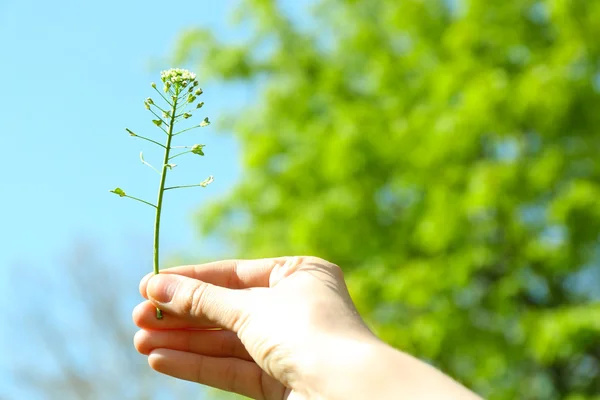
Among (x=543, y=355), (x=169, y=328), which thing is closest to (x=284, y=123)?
(x=543, y=355)

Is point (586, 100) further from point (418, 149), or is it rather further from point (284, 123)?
point (284, 123)

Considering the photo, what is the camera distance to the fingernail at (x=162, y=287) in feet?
5.54

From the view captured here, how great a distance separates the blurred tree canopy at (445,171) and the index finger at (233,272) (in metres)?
4.80

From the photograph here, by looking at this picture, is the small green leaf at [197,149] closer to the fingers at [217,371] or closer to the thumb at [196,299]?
the thumb at [196,299]

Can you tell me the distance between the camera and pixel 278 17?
9039 mm

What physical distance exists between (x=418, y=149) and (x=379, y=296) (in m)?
1.49

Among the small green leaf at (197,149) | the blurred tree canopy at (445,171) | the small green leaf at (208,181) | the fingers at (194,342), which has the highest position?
the blurred tree canopy at (445,171)

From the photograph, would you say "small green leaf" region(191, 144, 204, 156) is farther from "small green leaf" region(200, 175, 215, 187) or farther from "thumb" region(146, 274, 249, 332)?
"thumb" region(146, 274, 249, 332)

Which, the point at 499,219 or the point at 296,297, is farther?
the point at 499,219

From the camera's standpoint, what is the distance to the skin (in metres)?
1.30

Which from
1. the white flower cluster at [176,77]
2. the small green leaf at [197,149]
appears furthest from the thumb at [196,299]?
the white flower cluster at [176,77]

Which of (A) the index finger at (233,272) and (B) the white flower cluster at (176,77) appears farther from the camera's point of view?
(A) the index finger at (233,272)

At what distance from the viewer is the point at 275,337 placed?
1.48m

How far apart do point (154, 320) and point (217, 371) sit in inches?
8.6
